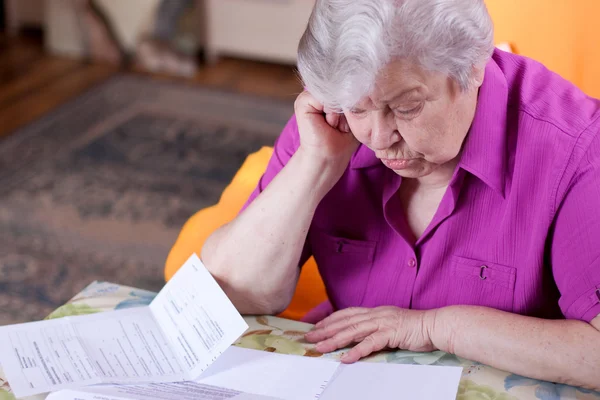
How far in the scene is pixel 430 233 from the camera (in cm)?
127

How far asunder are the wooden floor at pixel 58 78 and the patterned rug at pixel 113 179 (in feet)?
0.35

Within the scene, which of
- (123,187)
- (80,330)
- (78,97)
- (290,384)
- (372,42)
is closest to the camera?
(372,42)

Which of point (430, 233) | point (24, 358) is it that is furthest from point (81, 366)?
point (430, 233)

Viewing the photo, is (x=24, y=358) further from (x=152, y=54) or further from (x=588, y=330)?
(x=152, y=54)

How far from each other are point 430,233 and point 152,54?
339 cm

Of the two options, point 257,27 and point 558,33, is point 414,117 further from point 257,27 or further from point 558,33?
point 257,27

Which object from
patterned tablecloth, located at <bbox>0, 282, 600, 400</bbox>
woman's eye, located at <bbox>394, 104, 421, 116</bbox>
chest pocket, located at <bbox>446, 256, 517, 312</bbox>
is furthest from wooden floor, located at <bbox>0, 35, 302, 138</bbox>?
woman's eye, located at <bbox>394, 104, 421, 116</bbox>

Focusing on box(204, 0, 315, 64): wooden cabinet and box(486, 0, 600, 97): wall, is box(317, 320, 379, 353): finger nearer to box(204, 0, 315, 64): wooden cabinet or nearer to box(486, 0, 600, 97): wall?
box(486, 0, 600, 97): wall

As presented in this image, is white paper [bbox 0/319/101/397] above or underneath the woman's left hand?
underneath

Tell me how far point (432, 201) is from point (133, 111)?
109 inches

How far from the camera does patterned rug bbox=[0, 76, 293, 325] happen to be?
2.69 m

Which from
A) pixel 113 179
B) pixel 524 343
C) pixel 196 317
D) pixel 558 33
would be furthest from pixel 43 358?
pixel 113 179

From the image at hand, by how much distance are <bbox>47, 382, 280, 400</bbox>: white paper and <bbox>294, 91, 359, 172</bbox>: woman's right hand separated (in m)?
0.41

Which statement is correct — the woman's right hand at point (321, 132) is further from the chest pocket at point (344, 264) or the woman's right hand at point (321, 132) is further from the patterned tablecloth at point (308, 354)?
the patterned tablecloth at point (308, 354)
